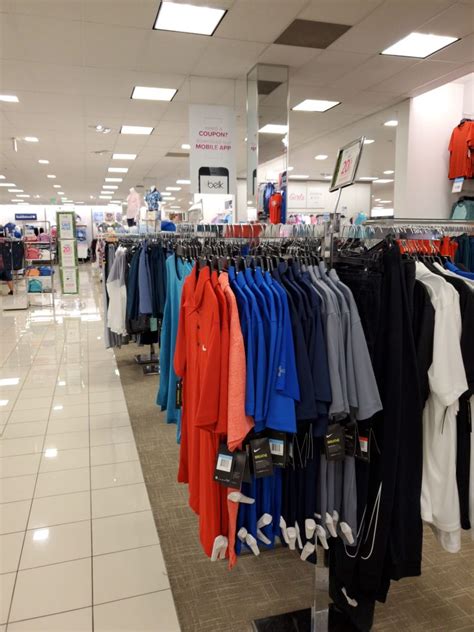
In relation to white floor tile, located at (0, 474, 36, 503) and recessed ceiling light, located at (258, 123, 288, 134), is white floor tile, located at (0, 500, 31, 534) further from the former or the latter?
recessed ceiling light, located at (258, 123, 288, 134)

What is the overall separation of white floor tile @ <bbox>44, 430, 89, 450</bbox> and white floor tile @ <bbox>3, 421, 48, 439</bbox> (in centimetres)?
15

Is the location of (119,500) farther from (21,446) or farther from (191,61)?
(191,61)

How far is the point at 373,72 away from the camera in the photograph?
21.5 feet

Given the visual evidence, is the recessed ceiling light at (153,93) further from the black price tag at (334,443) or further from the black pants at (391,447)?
the black price tag at (334,443)

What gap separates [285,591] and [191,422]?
1.10m

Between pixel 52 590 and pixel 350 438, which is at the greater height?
pixel 350 438

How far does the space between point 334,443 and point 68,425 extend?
11.1 feet

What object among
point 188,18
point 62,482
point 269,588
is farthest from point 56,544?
point 188,18

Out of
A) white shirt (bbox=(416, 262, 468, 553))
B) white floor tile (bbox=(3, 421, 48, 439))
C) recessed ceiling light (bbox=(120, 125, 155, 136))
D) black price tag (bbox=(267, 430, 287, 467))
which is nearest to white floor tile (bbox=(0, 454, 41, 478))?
white floor tile (bbox=(3, 421, 48, 439))

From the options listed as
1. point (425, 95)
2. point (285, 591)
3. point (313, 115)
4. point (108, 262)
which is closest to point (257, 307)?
point (285, 591)

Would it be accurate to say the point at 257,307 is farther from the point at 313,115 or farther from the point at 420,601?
the point at 313,115

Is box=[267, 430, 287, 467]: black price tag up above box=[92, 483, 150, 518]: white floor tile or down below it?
above

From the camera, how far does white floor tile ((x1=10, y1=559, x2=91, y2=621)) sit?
7.47 feet

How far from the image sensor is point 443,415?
1725 mm
